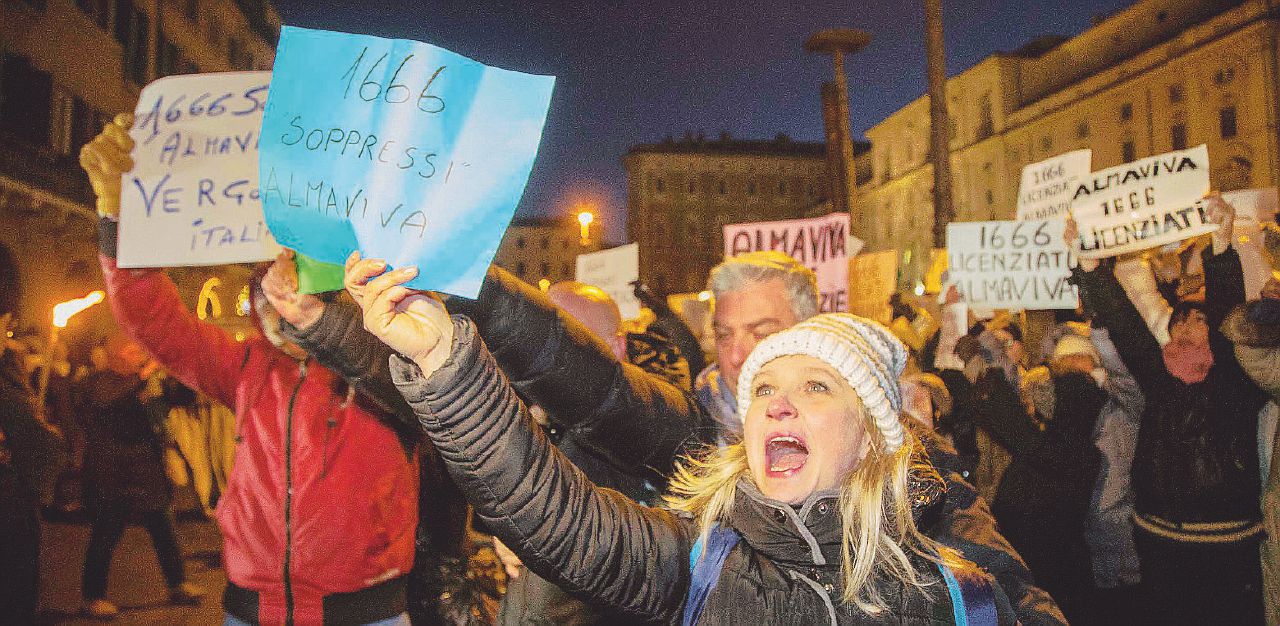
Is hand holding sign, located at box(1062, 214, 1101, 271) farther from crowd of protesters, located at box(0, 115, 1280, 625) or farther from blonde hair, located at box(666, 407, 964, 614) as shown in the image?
blonde hair, located at box(666, 407, 964, 614)

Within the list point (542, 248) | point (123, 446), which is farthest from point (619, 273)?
point (542, 248)

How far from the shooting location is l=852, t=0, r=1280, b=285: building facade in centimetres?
3103

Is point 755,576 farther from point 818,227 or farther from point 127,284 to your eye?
point 818,227

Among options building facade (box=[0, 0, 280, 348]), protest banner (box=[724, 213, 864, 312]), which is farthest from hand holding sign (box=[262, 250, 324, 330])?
building facade (box=[0, 0, 280, 348])

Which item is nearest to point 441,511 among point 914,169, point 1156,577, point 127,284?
point 127,284

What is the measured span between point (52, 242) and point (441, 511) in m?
18.3

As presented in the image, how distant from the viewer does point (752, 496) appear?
6.68 ft

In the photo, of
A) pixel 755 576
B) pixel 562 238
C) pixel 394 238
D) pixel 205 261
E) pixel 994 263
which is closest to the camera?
pixel 394 238

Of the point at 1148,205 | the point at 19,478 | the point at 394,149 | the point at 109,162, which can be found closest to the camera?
the point at 394,149

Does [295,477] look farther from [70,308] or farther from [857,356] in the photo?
[70,308]

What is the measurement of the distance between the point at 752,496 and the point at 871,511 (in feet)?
0.86

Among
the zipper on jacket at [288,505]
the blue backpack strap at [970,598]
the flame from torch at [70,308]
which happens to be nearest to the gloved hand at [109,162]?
the zipper on jacket at [288,505]

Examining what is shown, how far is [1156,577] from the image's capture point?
484 centimetres

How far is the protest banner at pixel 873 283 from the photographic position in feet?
31.8
